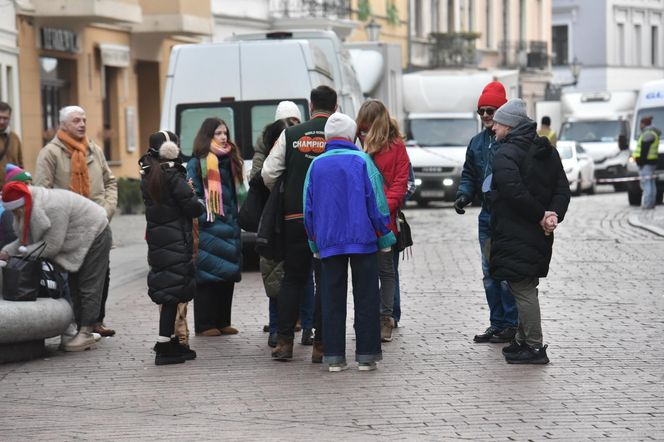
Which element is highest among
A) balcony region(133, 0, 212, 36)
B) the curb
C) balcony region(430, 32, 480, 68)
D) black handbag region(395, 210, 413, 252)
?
A: balcony region(133, 0, 212, 36)

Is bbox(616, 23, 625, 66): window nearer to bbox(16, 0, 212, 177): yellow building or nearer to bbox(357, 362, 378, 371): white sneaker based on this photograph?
bbox(16, 0, 212, 177): yellow building

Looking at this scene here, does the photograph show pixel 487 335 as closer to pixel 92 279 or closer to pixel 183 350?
pixel 183 350

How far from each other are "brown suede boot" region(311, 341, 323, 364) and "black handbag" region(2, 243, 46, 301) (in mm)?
2109

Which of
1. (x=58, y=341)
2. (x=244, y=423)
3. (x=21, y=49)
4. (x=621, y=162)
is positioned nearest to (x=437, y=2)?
(x=621, y=162)

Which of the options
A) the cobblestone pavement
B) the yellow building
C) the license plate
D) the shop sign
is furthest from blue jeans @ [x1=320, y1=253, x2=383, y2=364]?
the license plate

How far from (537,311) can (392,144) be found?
186 centimetres

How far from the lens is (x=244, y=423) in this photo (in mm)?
8688

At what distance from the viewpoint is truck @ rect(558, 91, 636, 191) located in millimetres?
43125

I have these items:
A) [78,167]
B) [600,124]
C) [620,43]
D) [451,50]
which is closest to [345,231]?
[78,167]

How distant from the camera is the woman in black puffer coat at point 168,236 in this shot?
1116cm

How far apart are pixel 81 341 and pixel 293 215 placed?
2037 mm

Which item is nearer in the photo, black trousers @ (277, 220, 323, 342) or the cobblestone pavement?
the cobblestone pavement

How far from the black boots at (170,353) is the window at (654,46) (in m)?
81.2

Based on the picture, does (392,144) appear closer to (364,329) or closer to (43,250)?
(364,329)
